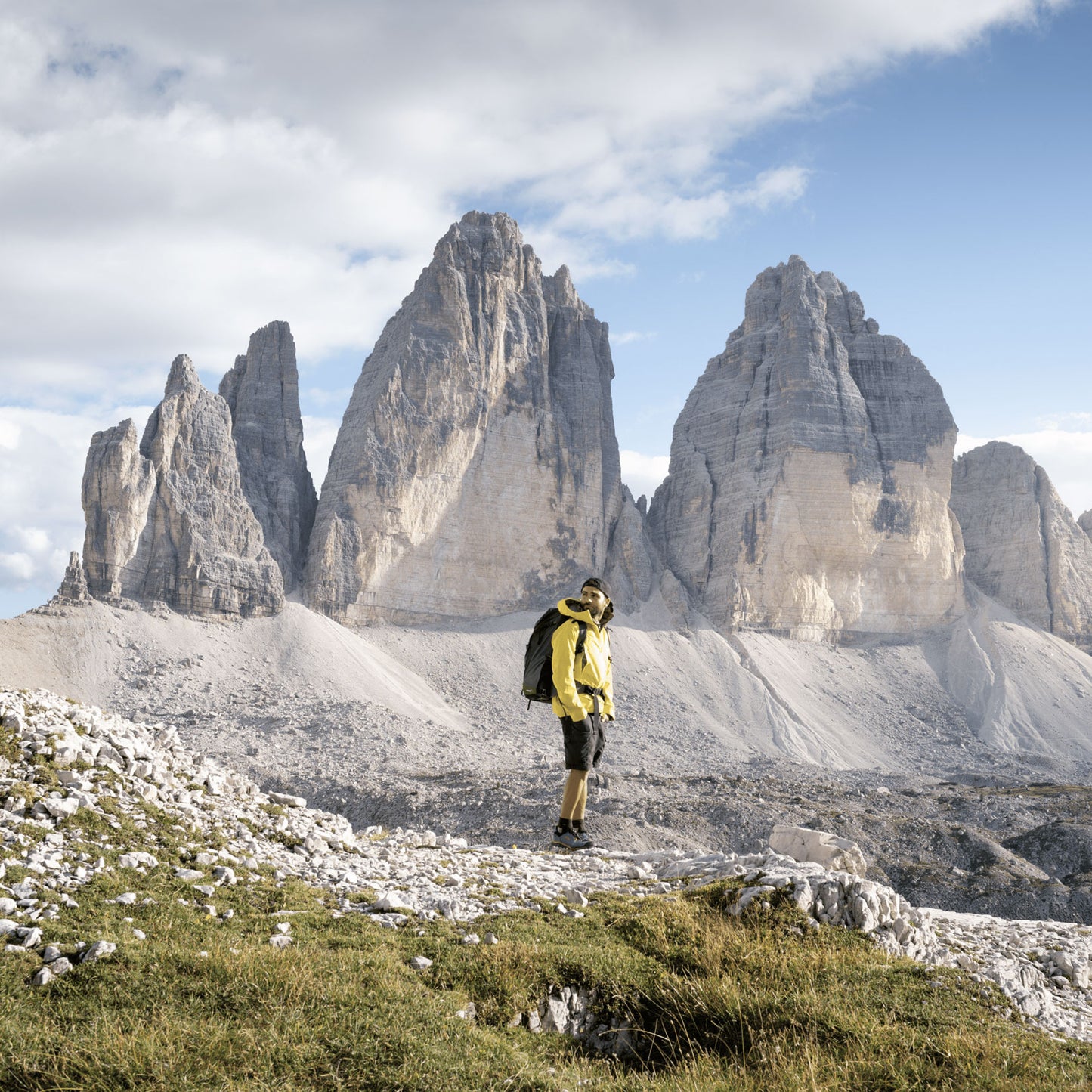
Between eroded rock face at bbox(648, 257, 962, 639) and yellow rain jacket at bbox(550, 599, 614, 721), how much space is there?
80225mm

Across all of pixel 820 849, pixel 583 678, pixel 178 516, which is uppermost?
pixel 178 516

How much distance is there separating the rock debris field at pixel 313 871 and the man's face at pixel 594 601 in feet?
9.97

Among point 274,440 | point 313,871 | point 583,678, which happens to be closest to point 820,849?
point 583,678

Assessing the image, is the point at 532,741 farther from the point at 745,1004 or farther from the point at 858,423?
the point at 745,1004

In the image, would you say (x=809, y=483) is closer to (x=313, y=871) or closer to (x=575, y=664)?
(x=575, y=664)

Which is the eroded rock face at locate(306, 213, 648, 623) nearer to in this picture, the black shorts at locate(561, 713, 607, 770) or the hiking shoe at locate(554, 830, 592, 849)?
the hiking shoe at locate(554, 830, 592, 849)

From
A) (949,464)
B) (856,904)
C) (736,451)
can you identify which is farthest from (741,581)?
(856,904)

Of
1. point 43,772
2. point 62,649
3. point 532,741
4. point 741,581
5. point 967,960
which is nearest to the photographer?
point 967,960

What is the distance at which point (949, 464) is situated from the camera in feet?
328

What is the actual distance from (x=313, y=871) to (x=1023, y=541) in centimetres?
11000

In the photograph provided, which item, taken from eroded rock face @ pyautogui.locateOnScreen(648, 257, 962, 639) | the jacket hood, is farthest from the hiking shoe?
eroded rock face @ pyautogui.locateOnScreen(648, 257, 962, 639)

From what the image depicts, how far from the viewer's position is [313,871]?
9992mm

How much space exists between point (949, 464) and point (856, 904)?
100534 mm

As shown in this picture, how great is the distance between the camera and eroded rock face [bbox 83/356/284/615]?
67.2 metres
